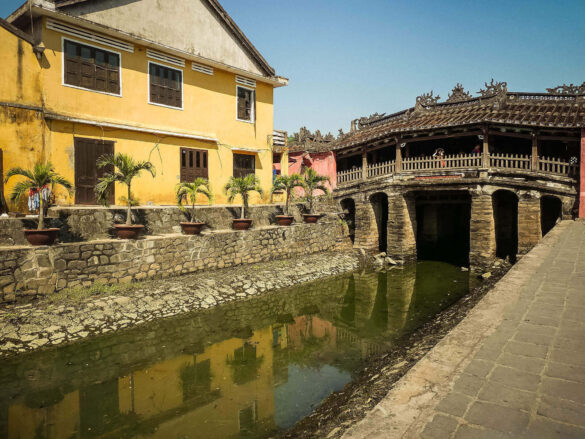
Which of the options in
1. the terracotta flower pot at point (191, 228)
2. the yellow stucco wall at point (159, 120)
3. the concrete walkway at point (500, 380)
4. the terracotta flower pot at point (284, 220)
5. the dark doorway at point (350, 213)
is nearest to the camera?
the concrete walkway at point (500, 380)

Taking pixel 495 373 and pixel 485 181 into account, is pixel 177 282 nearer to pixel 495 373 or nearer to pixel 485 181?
pixel 495 373

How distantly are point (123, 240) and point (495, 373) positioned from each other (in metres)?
9.92

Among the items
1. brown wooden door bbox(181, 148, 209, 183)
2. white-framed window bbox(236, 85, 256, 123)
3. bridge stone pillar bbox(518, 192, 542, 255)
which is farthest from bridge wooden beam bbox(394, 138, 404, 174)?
brown wooden door bbox(181, 148, 209, 183)

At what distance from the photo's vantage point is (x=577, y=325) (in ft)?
14.3

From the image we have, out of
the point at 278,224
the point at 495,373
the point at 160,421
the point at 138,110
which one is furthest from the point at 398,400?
the point at 138,110

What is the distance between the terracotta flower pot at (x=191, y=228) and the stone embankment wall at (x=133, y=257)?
31 centimetres

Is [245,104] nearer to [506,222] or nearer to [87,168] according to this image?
[87,168]

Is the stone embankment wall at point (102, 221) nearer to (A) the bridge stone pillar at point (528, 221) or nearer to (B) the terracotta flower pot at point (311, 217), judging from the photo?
(B) the terracotta flower pot at point (311, 217)

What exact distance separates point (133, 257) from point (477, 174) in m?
14.2

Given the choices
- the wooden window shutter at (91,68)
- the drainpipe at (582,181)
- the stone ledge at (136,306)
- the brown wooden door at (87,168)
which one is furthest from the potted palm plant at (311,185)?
the drainpipe at (582,181)

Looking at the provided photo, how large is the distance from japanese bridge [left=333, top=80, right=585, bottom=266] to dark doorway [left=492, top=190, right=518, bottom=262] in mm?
45

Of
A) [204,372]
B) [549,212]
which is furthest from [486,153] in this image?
[204,372]

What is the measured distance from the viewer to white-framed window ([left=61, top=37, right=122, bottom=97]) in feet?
39.5

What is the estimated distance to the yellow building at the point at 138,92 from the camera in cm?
1139
